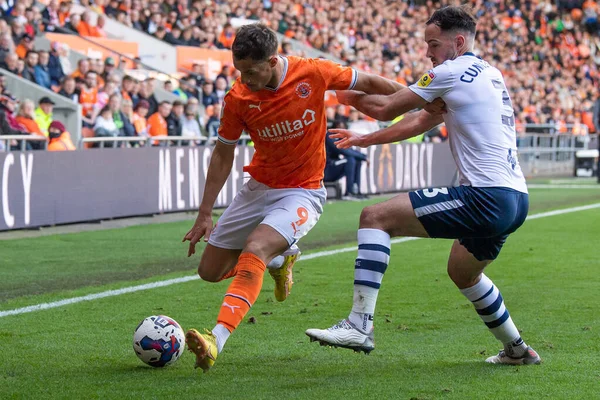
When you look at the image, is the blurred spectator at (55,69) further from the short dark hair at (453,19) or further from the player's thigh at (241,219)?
the short dark hair at (453,19)

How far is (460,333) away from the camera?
7.10 metres

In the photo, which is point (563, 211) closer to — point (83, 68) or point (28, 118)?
point (83, 68)

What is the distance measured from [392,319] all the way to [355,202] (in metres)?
12.3

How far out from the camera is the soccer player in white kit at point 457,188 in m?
5.70

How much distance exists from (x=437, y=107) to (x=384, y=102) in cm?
36

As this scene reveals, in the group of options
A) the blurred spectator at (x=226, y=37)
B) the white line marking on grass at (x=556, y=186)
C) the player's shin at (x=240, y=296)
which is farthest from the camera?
the blurred spectator at (x=226, y=37)

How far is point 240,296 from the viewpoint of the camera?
5762 mm

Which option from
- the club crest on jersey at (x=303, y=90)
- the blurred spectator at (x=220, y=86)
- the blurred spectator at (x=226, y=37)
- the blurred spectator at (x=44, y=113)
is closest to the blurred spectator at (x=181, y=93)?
the blurred spectator at (x=220, y=86)

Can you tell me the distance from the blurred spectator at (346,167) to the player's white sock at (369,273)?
→ 13.9 m

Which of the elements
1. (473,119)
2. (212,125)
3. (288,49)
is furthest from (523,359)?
(288,49)

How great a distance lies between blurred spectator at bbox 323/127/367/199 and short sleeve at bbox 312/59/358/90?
43.1 ft

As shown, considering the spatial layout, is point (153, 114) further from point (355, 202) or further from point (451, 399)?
point (451, 399)

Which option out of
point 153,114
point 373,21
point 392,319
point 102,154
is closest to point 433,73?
point 392,319

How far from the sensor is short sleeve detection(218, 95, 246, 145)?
6.32 meters
